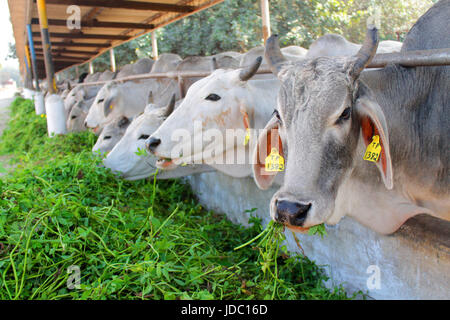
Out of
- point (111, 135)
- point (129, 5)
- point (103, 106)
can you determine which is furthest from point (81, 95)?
point (111, 135)

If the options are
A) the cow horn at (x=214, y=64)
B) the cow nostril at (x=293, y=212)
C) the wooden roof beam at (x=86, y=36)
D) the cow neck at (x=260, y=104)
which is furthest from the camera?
the wooden roof beam at (x=86, y=36)

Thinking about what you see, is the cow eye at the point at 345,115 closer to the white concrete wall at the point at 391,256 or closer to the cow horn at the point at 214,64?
the white concrete wall at the point at 391,256

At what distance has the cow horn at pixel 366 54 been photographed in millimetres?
1831

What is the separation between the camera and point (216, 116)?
300 centimetres

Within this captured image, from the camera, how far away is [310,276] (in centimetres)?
293

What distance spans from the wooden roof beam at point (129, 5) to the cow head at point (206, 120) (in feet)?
16.6

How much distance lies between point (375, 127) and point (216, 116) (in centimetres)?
141

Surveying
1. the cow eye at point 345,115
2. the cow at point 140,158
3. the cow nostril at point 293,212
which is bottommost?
the cow at point 140,158

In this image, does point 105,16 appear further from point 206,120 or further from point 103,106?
point 206,120

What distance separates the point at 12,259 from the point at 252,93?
6.63 feet

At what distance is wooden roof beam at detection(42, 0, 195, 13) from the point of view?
7.05m

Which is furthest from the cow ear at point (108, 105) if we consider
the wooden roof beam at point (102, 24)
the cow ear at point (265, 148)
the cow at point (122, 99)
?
the wooden roof beam at point (102, 24)

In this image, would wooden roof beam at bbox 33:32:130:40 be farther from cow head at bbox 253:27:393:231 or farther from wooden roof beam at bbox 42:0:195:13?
cow head at bbox 253:27:393:231
